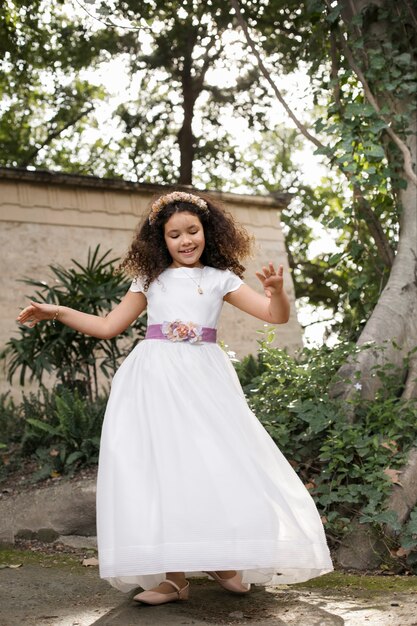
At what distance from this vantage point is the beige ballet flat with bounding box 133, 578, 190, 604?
3420mm

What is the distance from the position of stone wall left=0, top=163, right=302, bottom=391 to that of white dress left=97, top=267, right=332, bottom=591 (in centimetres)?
601

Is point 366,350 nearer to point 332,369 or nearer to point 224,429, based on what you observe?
point 332,369

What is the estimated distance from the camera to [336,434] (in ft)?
15.9

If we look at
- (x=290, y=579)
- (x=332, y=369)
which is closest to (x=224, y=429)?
(x=290, y=579)

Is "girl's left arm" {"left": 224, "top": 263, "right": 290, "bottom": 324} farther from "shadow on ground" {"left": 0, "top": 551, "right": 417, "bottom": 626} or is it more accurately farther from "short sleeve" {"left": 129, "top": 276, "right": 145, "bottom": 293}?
"shadow on ground" {"left": 0, "top": 551, "right": 417, "bottom": 626}

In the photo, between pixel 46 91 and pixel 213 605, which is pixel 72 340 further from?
pixel 46 91

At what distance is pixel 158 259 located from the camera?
12.8 ft

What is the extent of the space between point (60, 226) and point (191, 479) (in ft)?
23.5

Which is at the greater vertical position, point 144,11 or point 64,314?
point 144,11

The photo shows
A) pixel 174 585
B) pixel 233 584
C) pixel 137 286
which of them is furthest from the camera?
pixel 137 286

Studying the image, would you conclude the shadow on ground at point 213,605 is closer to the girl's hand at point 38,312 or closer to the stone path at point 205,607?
the stone path at point 205,607

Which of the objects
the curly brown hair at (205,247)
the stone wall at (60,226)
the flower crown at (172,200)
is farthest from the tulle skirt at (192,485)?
the stone wall at (60,226)

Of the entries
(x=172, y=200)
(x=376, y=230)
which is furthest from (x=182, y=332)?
(x=376, y=230)

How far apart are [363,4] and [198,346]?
12.7 ft
